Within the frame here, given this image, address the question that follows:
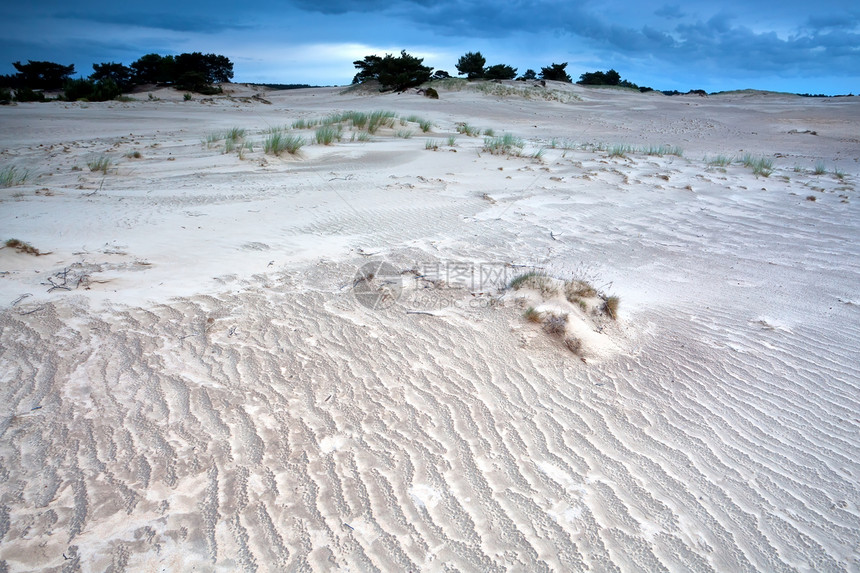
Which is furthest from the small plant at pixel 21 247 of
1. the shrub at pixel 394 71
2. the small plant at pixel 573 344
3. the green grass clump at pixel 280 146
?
the shrub at pixel 394 71

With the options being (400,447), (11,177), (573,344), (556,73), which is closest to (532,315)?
(573,344)

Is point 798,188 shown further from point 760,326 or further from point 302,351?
point 302,351

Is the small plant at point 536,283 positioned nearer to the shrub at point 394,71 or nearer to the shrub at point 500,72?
the shrub at point 394,71

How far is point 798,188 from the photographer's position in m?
9.07

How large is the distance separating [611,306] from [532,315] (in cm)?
70

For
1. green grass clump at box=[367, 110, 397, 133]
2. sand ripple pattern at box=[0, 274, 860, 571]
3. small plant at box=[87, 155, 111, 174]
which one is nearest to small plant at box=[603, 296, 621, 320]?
sand ripple pattern at box=[0, 274, 860, 571]

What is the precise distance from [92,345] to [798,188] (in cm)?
1062

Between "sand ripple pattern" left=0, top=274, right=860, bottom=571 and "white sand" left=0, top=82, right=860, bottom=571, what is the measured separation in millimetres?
13

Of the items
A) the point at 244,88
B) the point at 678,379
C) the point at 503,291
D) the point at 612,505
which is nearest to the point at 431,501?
the point at 612,505

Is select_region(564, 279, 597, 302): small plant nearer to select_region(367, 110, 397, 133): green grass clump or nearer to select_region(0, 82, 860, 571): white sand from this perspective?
select_region(0, 82, 860, 571): white sand

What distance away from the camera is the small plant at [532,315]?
11.6 ft

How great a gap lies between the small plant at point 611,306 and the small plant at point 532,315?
1.99 feet

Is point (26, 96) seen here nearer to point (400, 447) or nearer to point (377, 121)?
point (377, 121)

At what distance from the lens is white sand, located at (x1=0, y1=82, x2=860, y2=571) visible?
1.98 m
